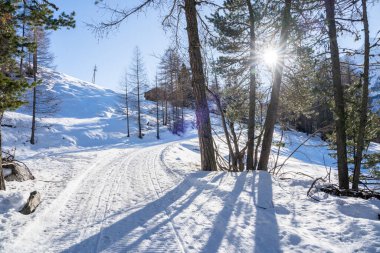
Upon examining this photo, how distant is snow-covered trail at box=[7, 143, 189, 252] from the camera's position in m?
4.09

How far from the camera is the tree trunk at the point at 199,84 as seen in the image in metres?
9.35

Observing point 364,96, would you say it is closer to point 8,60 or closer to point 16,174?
point 8,60

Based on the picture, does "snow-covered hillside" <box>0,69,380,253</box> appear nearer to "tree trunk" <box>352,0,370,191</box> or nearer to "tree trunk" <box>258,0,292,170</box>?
"tree trunk" <box>352,0,370,191</box>

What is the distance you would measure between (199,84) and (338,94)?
4.00 metres

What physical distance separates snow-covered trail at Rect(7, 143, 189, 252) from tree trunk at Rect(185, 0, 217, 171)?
199 centimetres

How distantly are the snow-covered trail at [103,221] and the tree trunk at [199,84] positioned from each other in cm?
199

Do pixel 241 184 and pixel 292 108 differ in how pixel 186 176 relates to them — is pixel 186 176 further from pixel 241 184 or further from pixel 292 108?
pixel 292 108

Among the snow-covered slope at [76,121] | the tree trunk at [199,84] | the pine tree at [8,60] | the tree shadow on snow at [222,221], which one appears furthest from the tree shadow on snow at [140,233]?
the snow-covered slope at [76,121]

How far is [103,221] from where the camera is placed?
5035mm

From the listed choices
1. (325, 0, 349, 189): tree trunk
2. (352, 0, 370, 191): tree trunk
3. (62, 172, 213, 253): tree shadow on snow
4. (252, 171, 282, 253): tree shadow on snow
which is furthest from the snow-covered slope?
(352, 0, 370, 191): tree trunk

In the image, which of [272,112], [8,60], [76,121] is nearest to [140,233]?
[8,60]

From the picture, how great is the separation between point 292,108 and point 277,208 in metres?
6.86

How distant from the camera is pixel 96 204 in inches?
241

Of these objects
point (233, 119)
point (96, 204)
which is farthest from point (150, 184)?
point (233, 119)
